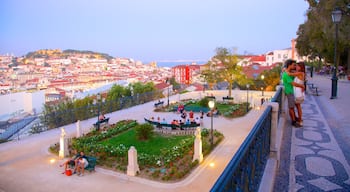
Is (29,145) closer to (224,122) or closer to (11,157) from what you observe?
(11,157)

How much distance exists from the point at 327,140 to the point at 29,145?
1483 cm

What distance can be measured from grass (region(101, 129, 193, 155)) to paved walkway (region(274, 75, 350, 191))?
7.95 meters

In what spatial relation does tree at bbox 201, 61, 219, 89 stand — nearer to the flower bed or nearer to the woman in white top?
the flower bed

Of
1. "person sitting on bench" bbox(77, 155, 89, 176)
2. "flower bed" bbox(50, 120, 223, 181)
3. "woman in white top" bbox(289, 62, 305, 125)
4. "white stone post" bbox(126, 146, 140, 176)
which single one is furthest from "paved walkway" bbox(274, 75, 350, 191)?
"person sitting on bench" bbox(77, 155, 89, 176)

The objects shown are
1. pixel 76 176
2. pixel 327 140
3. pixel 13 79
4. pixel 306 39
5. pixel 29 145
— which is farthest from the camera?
pixel 13 79

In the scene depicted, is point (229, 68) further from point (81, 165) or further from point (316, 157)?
point (316, 157)

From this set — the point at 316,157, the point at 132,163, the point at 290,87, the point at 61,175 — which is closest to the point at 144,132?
the point at 132,163

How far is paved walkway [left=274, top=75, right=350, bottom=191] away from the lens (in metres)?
3.69

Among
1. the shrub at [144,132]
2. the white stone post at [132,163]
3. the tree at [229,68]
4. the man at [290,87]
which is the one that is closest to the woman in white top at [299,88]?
the man at [290,87]

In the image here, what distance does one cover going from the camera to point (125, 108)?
26.7 m

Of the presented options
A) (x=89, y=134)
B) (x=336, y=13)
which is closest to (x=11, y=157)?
(x=89, y=134)

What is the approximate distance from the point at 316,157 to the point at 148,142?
36.9 feet

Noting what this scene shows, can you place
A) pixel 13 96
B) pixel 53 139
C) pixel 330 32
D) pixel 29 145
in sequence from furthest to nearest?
1. pixel 13 96
2. pixel 330 32
3. pixel 53 139
4. pixel 29 145

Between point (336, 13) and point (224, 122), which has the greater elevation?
point (336, 13)
